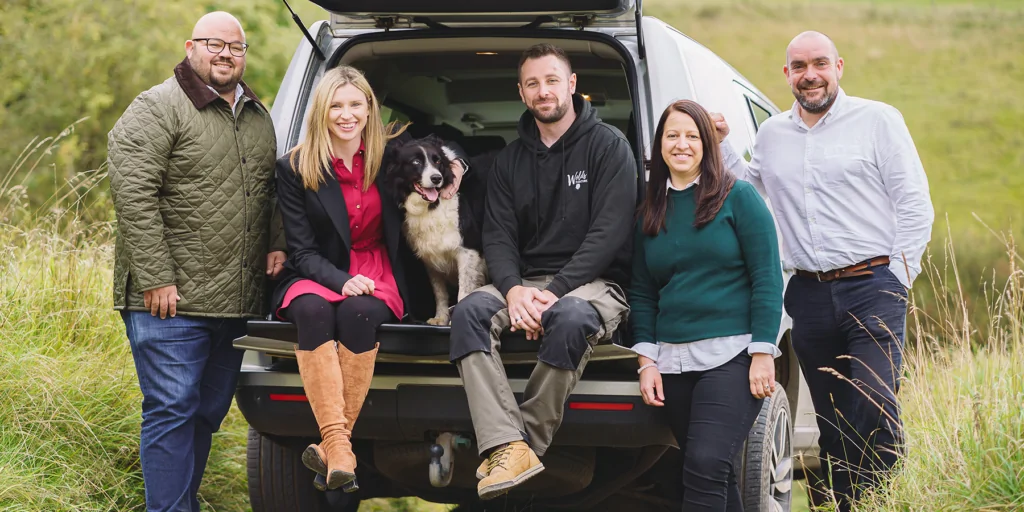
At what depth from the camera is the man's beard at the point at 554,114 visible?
4.03m

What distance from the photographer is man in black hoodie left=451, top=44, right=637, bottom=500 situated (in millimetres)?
3566

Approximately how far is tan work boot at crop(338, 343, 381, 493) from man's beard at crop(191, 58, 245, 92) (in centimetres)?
116

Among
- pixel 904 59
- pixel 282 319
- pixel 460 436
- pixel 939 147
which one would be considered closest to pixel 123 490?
pixel 282 319

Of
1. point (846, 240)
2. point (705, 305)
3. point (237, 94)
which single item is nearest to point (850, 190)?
point (846, 240)

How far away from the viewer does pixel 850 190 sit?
13.8ft

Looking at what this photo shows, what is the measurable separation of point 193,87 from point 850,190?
2.61 m

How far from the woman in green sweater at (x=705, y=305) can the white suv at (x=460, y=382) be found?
0.16 m

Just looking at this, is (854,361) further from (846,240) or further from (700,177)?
(700,177)

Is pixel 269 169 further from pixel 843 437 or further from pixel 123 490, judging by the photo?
pixel 843 437

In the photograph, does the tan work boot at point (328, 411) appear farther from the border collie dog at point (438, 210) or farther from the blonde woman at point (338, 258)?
the border collie dog at point (438, 210)

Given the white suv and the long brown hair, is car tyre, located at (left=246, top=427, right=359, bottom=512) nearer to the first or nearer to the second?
the white suv

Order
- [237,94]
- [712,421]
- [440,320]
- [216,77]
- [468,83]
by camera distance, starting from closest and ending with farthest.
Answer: [712,421] → [216,77] → [237,94] → [440,320] → [468,83]

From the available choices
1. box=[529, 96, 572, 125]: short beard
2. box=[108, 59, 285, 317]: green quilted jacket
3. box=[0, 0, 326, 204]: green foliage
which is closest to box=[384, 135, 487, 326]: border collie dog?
box=[529, 96, 572, 125]: short beard

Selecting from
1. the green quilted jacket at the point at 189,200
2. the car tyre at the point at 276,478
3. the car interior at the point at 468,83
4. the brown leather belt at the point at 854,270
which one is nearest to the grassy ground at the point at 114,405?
the brown leather belt at the point at 854,270
